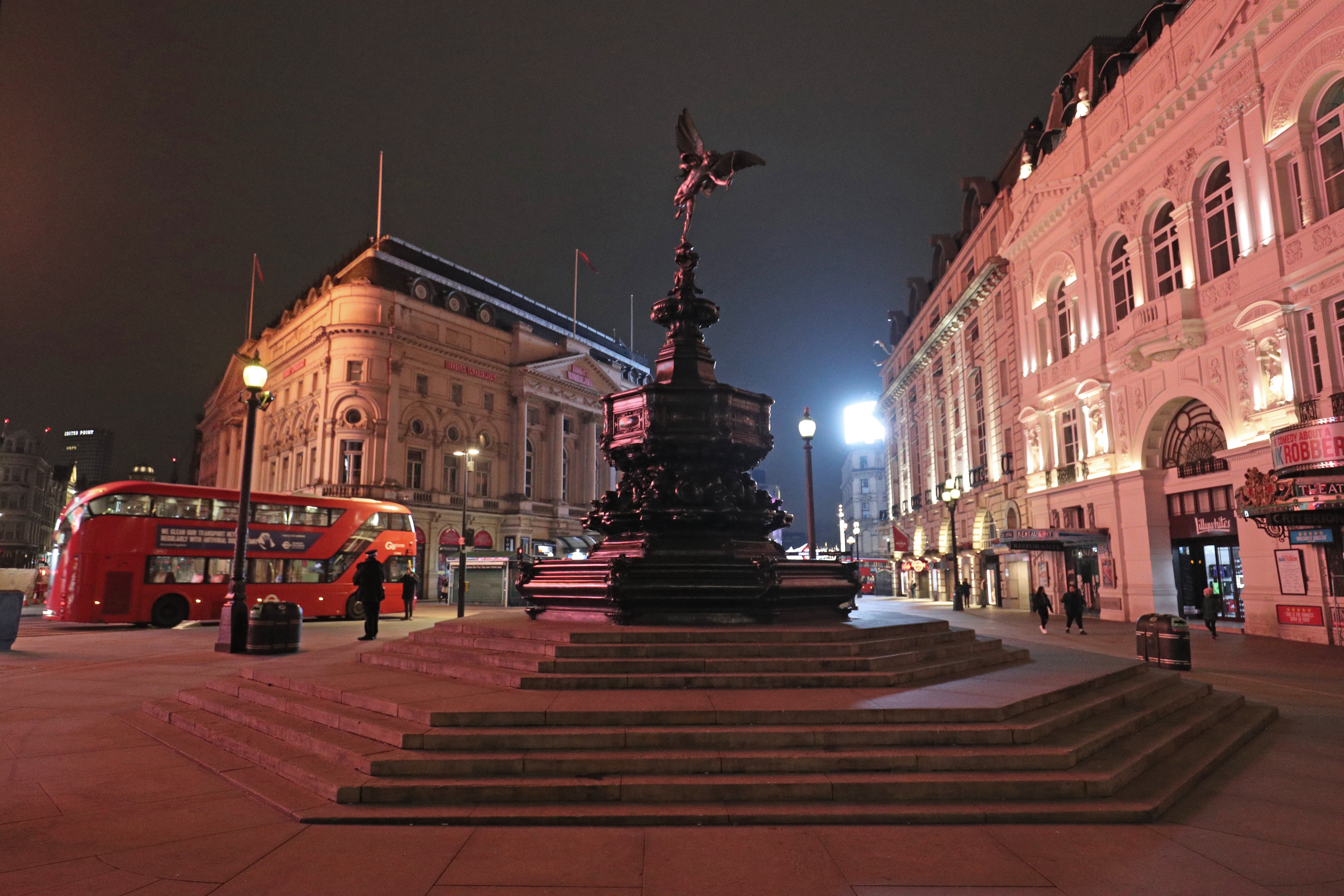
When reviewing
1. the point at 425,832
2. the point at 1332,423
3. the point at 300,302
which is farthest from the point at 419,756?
the point at 300,302

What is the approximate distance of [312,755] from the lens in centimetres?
598

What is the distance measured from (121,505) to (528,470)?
127 ft

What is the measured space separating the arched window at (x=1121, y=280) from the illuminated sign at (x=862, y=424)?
1727 inches

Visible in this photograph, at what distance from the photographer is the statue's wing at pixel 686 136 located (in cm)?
1190

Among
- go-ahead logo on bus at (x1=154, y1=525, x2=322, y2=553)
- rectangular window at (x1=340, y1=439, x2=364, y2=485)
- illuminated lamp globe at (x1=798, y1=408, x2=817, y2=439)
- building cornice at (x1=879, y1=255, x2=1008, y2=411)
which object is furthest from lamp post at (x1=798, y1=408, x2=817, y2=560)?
rectangular window at (x1=340, y1=439, x2=364, y2=485)

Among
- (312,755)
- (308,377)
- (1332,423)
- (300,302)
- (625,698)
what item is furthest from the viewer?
(300,302)

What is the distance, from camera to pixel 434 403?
2101 inches

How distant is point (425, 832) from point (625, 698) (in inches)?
82.4

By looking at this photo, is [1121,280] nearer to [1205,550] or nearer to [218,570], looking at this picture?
[1205,550]

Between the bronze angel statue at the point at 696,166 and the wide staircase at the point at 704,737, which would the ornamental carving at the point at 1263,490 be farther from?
the bronze angel statue at the point at 696,166

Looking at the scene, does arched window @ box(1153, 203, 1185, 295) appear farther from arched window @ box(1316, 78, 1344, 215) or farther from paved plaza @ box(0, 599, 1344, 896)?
paved plaza @ box(0, 599, 1344, 896)

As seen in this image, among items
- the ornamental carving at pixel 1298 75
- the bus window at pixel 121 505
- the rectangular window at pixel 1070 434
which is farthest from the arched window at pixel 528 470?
the ornamental carving at pixel 1298 75

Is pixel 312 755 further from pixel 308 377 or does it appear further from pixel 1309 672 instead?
pixel 308 377

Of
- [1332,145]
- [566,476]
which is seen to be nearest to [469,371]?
[566,476]
